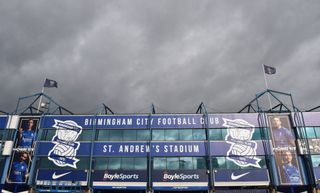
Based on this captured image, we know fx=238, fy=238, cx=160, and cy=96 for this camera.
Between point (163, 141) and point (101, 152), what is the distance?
1162 cm

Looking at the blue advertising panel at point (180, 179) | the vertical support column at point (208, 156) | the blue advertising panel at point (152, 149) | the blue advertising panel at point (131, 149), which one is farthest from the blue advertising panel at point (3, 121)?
the vertical support column at point (208, 156)

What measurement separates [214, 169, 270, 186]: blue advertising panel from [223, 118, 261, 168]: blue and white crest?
4.21 feet

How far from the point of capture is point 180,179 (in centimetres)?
4141

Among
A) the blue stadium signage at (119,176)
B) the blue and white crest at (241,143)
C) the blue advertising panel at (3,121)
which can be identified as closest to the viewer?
the blue stadium signage at (119,176)

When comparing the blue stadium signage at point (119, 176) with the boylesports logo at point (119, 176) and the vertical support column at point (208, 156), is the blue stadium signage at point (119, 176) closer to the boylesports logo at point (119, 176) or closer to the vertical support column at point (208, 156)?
the boylesports logo at point (119, 176)

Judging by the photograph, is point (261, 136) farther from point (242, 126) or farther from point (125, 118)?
point (125, 118)

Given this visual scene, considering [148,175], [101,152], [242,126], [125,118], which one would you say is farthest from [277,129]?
[101,152]

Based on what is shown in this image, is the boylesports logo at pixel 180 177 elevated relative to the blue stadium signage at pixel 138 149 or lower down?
lower down

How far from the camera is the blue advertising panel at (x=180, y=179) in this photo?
40875mm

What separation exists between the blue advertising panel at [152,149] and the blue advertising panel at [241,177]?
15.8 feet

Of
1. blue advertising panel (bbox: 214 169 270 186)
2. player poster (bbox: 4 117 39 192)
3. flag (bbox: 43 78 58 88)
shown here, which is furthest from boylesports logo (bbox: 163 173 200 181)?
flag (bbox: 43 78 58 88)

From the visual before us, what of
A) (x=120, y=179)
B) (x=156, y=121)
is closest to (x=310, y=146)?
(x=156, y=121)

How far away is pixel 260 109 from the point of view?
4731 cm

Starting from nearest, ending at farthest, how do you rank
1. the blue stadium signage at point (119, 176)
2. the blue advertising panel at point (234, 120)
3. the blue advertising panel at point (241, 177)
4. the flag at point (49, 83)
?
the blue advertising panel at point (241, 177) < the blue stadium signage at point (119, 176) < the blue advertising panel at point (234, 120) < the flag at point (49, 83)
